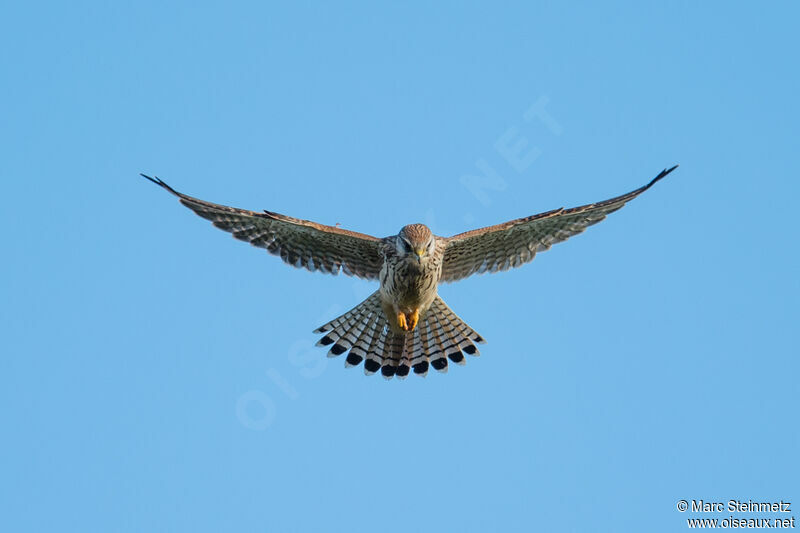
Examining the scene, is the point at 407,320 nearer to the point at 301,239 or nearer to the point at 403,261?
the point at 403,261

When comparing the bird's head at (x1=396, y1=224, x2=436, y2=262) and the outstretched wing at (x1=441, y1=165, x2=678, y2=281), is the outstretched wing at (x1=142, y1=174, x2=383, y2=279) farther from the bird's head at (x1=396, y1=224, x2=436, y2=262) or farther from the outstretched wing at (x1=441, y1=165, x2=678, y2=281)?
the outstretched wing at (x1=441, y1=165, x2=678, y2=281)

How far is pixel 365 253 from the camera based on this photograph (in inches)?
440

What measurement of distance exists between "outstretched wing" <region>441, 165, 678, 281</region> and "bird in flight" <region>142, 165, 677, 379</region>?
0.01 m

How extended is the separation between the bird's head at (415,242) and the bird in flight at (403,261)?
0.01 meters

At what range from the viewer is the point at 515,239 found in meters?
11.2

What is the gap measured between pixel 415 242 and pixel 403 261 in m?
0.30

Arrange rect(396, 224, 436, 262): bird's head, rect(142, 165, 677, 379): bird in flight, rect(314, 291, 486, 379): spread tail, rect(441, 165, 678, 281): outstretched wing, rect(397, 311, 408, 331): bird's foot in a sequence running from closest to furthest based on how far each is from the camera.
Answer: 1. rect(396, 224, 436, 262): bird's head
2. rect(142, 165, 677, 379): bird in flight
3. rect(441, 165, 678, 281): outstretched wing
4. rect(397, 311, 408, 331): bird's foot
5. rect(314, 291, 486, 379): spread tail

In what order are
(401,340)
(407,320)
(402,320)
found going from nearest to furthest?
(402,320)
(407,320)
(401,340)

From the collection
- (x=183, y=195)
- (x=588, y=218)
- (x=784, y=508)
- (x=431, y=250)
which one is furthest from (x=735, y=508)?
(x=183, y=195)

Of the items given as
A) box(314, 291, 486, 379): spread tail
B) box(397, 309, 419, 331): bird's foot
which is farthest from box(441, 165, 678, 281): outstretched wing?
box(397, 309, 419, 331): bird's foot

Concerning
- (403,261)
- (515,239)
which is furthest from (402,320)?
(515,239)

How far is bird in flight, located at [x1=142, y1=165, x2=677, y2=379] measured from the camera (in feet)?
34.2

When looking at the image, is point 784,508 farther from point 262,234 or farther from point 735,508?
point 262,234

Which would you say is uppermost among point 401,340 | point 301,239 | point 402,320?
point 301,239
